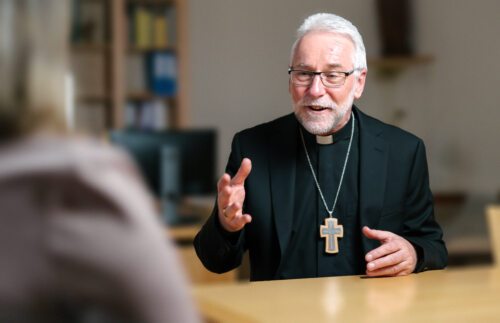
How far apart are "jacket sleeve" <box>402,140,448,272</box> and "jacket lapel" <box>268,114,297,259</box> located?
1.11ft

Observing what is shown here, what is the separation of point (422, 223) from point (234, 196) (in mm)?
653

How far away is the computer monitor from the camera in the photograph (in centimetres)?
442

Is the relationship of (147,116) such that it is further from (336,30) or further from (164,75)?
(336,30)

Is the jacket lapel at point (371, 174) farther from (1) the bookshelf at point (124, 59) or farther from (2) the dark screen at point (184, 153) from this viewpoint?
(1) the bookshelf at point (124, 59)

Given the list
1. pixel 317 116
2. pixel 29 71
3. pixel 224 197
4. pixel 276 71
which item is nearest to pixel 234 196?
pixel 224 197

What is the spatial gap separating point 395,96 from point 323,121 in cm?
512

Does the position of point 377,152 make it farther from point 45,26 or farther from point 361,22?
point 361,22

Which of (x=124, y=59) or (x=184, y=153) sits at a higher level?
(x=124, y=59)

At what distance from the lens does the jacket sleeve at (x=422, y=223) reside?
2107 millimetres

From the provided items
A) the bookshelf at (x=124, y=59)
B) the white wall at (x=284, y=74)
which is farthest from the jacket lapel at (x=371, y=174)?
the bookshelf at (x=124, y=59)

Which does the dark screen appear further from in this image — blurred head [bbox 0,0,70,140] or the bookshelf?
blurred head [bbox 0,0,70,140]

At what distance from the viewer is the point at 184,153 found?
4594 mm

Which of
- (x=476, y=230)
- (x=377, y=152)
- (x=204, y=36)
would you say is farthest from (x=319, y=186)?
(x=204, y=36)

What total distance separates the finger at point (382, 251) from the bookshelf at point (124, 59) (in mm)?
4921
